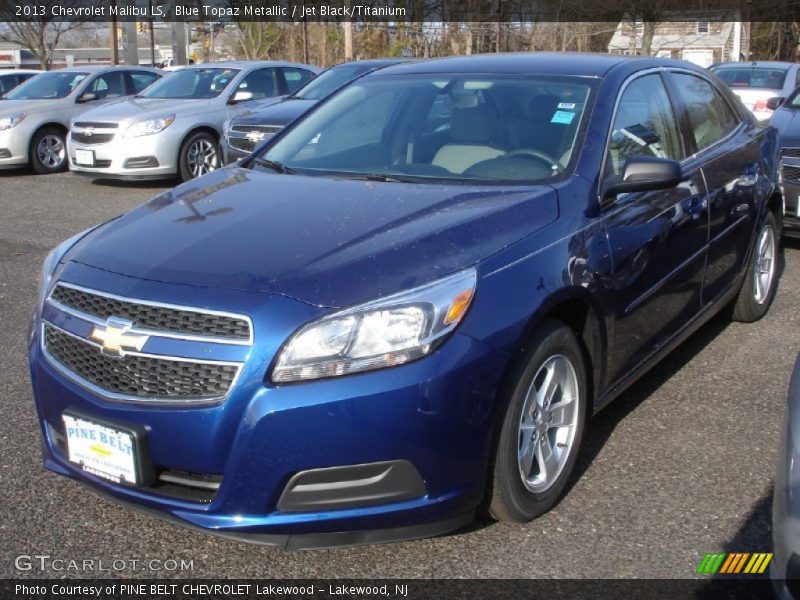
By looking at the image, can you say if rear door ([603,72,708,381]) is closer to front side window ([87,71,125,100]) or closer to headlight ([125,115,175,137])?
headlight ([125,115,175,137])

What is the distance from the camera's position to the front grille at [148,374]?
2.69 metres

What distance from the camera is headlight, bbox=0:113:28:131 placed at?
42.2 feet

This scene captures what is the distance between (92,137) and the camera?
11398 mm

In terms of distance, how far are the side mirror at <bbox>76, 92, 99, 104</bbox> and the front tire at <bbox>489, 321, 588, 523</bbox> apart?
39.3 ft

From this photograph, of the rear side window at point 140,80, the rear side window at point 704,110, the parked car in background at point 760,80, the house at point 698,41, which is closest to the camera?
the rear side window at point 704,110

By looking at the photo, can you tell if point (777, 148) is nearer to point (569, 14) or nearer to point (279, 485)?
point (279, 485)

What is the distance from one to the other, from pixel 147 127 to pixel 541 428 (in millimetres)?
9170

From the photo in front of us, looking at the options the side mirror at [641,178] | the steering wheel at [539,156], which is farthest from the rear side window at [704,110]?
the steering wheel at [539,156]

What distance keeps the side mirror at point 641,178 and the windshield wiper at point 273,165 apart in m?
1.39

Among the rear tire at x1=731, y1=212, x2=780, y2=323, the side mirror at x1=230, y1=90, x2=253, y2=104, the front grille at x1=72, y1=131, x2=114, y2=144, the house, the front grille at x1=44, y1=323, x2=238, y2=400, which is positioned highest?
the house

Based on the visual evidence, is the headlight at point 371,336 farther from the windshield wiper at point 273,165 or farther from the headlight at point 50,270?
the windshield wiper at point 273,165

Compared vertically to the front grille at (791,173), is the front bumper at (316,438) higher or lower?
lower

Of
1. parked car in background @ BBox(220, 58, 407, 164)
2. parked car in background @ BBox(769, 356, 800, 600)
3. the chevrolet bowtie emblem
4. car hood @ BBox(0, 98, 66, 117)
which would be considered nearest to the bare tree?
car hood @ BBox(0, 98, 66, 117)

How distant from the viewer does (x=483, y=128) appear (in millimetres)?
4027
